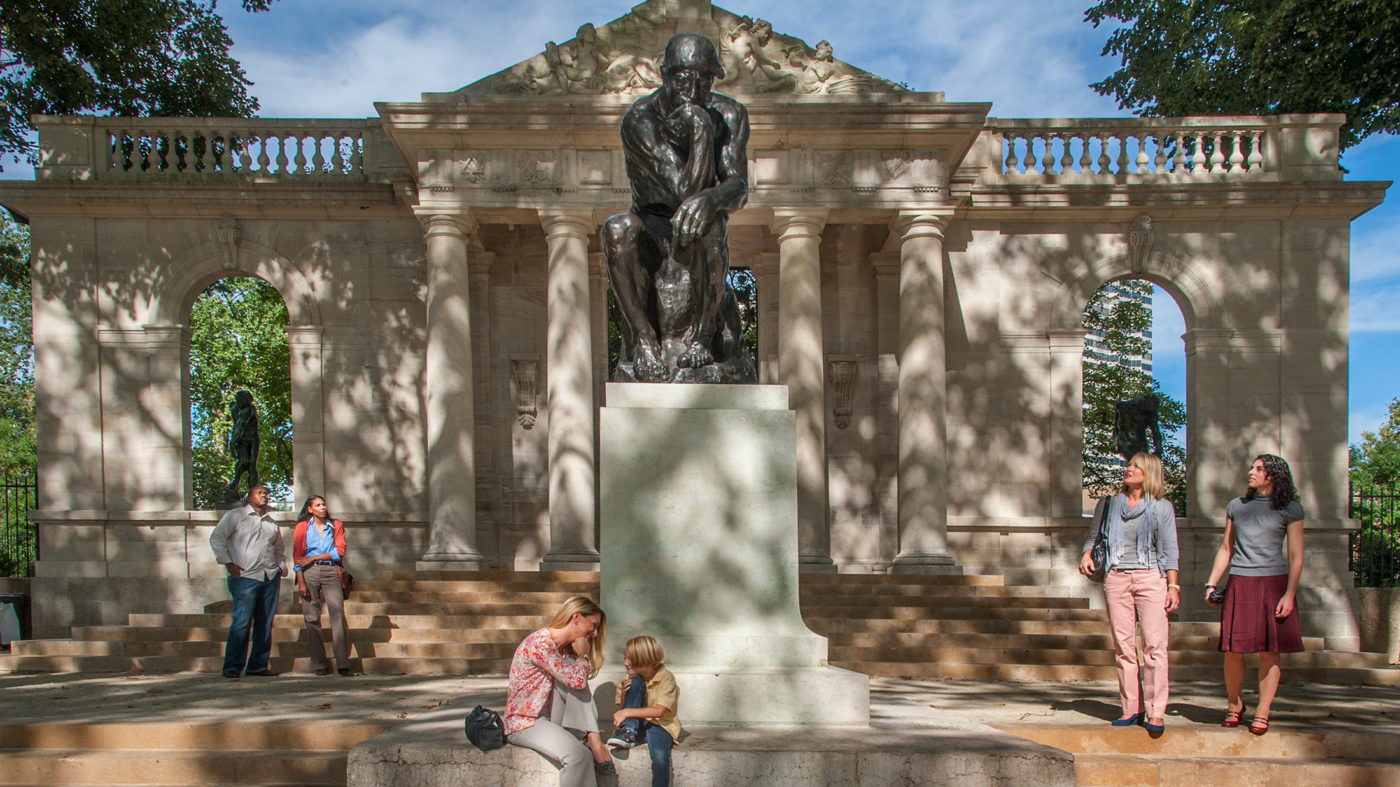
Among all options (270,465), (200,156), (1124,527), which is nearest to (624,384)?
(1124,527)

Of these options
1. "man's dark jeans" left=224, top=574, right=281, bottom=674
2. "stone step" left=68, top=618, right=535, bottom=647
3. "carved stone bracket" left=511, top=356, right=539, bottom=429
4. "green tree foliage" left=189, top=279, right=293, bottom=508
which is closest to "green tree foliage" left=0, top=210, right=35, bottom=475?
"green tree foliage" left=189, top=279, right=293, bottom=508

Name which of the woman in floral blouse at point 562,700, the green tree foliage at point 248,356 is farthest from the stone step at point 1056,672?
the green tree foliage at point 248,356

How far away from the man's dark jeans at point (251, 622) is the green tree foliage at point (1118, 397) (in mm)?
24448

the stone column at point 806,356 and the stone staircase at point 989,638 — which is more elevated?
the stone column at point 806,356

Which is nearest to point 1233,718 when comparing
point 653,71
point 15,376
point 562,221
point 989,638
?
point 989,638

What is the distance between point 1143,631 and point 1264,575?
34.5 inches

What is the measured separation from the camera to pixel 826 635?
13.5 metres

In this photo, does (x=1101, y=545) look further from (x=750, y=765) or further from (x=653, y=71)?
(x=653, y=71)

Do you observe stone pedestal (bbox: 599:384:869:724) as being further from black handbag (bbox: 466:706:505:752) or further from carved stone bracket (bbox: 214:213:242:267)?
carved stone bracket (bbox: 214:213:242:267)

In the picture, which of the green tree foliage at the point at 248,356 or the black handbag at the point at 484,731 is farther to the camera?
the green tree foliage at the point at 248,356

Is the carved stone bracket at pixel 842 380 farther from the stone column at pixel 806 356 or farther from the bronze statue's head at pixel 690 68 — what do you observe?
the bronze statue's head at pixel 690 68

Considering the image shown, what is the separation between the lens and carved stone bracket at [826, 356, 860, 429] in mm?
19312

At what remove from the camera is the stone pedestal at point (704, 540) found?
6469mm

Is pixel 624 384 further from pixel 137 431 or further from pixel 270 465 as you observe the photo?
pixel 270 465
